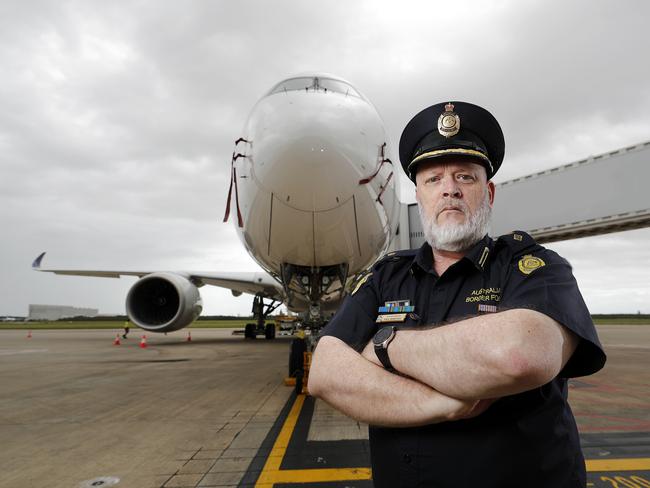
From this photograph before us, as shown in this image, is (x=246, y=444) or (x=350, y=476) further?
(x=246, y=444)

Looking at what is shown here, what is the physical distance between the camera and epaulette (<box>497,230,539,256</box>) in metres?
1.34

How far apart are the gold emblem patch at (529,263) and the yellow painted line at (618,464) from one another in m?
2.49

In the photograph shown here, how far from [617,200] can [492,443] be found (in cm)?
797

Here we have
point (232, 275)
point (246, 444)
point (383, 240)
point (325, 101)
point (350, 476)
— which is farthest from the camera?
point (232, 275)

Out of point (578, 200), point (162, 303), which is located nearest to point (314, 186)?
point (578, 200)

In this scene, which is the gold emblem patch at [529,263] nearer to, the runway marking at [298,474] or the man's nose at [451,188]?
the man's nose at [451,188]

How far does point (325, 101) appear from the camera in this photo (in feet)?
14.9

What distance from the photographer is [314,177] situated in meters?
4.25

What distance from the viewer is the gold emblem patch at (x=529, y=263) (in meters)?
1.24

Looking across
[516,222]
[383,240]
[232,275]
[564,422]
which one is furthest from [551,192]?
[232,275]

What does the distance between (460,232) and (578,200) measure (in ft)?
26.0

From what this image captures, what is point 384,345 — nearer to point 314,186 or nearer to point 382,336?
point 382,336

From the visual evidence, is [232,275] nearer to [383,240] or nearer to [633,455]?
[383,240]

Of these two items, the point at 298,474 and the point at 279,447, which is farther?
the point at 279,447
